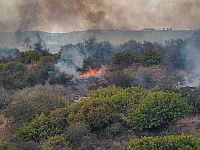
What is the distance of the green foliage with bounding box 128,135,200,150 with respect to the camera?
2228 cm

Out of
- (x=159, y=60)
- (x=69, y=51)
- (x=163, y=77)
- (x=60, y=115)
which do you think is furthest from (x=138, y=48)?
(x=60, y=115)

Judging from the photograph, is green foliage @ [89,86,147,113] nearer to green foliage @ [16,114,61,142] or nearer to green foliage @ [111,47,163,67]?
green foliage @ [16,114,61,142]

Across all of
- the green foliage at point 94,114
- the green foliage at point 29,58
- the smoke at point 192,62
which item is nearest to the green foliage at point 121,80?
the smoke at point 192,62

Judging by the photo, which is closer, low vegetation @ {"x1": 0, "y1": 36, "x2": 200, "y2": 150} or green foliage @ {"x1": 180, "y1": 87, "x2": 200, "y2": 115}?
low vegetation @ {"x1": 0, "y1": 36, "x2": 200, "y2": 150}

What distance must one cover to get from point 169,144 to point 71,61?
27611 millimetres

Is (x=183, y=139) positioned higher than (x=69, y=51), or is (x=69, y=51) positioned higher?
(x=69, y=51)

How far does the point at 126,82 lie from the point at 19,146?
15.1m

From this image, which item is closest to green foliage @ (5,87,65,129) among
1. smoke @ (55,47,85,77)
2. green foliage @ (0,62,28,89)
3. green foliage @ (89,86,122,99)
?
green foliage @ (89,86,122,99)

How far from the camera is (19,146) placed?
75.8ft

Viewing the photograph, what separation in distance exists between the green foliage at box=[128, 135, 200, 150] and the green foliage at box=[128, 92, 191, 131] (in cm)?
383

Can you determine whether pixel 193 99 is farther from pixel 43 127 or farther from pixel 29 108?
pixel 29 108

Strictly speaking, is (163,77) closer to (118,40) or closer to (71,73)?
(71,73)

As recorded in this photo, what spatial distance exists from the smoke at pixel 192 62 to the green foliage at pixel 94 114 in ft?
38.6

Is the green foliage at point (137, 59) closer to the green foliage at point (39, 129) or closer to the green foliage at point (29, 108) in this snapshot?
the green foliage at point (29, 108)
